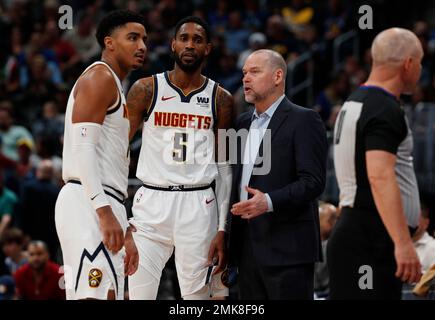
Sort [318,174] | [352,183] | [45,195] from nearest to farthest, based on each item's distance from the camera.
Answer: [352,183] < [318,174] < [45,195]

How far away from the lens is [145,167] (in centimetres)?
648

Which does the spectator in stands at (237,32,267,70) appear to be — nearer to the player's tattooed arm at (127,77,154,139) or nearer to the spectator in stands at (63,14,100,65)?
the spectator in stands at (63,14,100,65)

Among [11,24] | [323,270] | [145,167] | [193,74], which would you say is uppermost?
[11,24]

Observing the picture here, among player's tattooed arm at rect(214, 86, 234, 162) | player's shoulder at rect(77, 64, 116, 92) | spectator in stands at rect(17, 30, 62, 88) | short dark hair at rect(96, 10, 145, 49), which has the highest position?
spectator in stands at rect(17, 30, 62, 88)

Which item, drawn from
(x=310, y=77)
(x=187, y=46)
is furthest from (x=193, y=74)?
(x=310, y=77)

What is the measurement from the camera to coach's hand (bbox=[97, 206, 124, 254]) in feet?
17.7

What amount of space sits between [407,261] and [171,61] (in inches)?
381

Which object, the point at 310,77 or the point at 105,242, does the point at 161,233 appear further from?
the point at 310,77

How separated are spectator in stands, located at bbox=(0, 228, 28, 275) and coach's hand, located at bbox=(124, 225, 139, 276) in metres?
4.95

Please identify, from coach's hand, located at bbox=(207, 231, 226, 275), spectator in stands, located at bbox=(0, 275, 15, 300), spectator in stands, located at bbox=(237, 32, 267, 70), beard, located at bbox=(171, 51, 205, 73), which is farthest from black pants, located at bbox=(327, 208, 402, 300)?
spectator in stands, located at bbox=(237, 32, 267, 70)

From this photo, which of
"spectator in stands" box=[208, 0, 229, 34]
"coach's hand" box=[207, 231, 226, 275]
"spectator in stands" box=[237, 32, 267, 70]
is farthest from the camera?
"spectator in stands" box=[208, 0, 229, 34]

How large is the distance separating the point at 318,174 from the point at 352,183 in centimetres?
78

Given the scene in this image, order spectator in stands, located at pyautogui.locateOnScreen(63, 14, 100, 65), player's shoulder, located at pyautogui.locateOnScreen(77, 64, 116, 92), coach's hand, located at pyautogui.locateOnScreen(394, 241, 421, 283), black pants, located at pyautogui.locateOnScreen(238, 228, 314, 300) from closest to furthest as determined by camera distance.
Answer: coach's hand, located at pyautogui.locateOnScreen(394, 241, 421, 283)
player's shoulder, located at pyautogui.locateOnScreen(77, 64, 116, 92)
black pants, located at pyautogui.locateOnScreen(238, 228, 314, 300)
spectator in stands, located at pyautogui.locateOnScreen(63, 14, 100, 65)

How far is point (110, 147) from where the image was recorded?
563 centimetres
